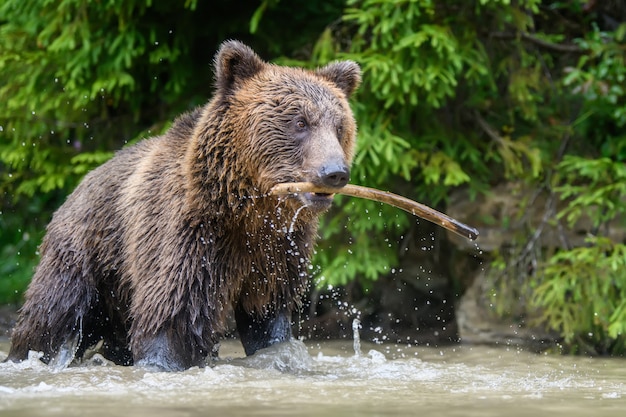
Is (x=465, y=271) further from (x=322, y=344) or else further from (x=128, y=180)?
(x=128, y=180)

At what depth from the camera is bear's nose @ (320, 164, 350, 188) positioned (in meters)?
5.29

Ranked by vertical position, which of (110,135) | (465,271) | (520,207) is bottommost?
(465,271)

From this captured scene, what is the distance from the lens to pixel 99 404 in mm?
4391

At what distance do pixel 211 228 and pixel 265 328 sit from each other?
85cm

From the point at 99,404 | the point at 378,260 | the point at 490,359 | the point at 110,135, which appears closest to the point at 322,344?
the point at 378,260

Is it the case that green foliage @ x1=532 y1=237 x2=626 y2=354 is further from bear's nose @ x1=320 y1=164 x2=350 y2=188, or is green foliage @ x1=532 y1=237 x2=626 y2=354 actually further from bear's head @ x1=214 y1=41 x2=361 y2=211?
bear's nose @ x1=320 y1=164 x2=350 y2=188

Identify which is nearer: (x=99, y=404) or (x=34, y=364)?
(x=99, y=404)

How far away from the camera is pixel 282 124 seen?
5660mm

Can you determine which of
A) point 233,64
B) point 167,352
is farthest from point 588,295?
point 167,352

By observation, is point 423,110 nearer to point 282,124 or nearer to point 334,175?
point 282,124

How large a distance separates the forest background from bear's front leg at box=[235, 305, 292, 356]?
1.67 m

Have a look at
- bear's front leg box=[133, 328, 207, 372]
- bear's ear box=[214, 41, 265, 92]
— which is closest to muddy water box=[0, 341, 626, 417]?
bear's front leg box=[133, 328, 207, 372]

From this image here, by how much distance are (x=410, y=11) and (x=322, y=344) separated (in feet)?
10.3

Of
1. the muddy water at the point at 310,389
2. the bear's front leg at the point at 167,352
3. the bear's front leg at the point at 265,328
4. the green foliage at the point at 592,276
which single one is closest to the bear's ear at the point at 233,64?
the bear's front leg at the point at 265,328
